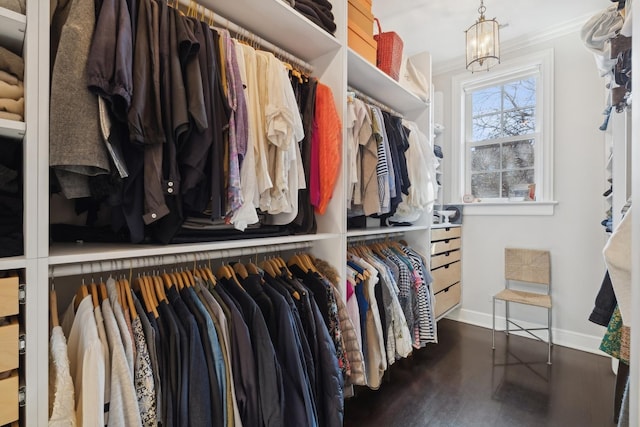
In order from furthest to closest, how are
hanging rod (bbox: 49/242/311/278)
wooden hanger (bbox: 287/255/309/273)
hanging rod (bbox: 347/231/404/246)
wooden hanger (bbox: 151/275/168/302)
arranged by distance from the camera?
hanging rod (bbox: 347/231/404/246), wooden hanger (bbox: 287/255/309/273), wooden hanger (bbox: 151/275/168/302), hanging rod (bbox: 49/242/311/278)

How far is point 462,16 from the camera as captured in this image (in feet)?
8.17

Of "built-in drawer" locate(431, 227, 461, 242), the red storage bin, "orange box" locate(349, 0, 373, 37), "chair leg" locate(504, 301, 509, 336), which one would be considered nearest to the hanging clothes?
"orange box" locate(349, 0, 373, 37)

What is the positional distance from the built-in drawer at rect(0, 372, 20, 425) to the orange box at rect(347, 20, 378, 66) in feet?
6.12

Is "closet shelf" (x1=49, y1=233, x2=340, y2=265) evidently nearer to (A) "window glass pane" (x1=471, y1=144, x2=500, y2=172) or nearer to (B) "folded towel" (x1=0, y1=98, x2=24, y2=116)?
(B) "folded towel" (x1=0, y1=98, x2=24, y2=116)

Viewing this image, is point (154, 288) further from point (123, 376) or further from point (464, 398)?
point (464, 398)

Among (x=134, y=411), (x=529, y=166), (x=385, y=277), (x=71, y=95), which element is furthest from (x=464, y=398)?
(x=71, y=95)

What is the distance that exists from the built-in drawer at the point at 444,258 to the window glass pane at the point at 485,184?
0.67m

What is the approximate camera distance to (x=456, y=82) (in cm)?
328

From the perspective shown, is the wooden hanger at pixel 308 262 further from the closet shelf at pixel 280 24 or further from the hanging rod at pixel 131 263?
the closet shelf at pixel 280 24

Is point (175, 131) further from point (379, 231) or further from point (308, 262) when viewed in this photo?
point (379, 231)

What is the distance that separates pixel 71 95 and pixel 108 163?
169mm

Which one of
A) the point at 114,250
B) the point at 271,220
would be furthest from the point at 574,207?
the point at 114,250

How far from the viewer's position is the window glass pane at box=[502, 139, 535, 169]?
2.93 metres

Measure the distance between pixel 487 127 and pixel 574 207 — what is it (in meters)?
1.11
